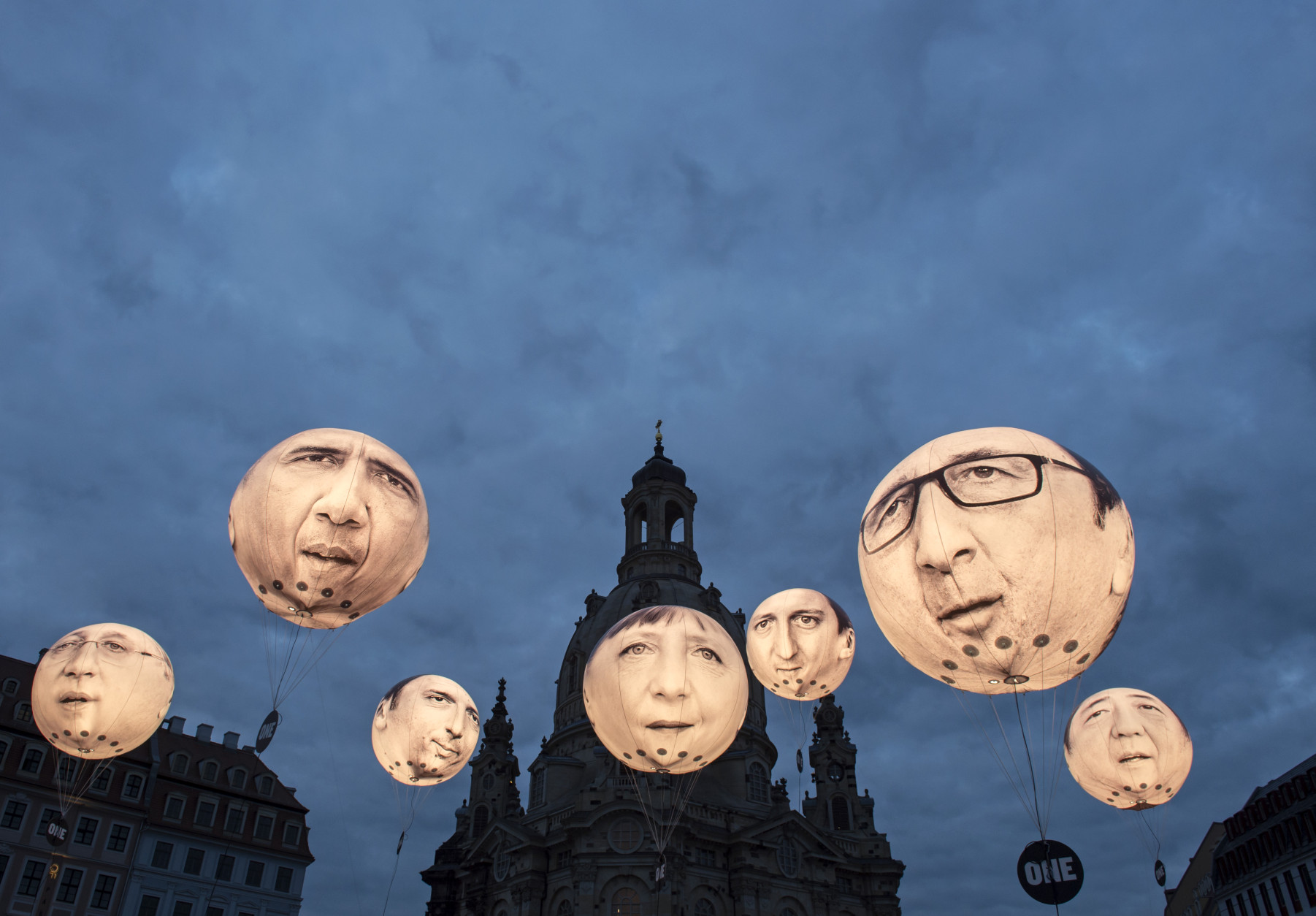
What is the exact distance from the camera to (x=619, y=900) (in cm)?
4294

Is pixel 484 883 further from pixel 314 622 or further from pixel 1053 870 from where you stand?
pixel 1053 870

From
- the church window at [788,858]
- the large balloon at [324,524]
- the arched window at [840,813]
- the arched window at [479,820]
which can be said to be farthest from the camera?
the arched window at [479,820]

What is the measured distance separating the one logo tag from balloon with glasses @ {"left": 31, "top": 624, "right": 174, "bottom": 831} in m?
6.42

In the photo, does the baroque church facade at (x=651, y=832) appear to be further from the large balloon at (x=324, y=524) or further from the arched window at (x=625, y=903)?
the large balloon at (x=324, y=524)

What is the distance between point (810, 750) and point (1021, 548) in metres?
54.6

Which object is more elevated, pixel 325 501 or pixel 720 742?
pixel 325 501

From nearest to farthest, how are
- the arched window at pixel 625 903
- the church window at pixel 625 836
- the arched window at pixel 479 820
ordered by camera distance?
the arched window at pixel 625 903 → the church window at pixel 625 836 → the arched window at pixel 479 820

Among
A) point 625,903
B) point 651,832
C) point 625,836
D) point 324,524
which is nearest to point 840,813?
point 625,836

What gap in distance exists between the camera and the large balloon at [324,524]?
12.2m

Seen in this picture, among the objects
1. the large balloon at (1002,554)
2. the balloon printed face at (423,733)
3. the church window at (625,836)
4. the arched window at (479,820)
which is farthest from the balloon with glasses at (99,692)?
the arched window at (479,820)

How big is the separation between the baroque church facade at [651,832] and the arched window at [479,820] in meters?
0.12

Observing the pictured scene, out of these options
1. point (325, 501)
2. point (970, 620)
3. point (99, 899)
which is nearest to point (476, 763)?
point (99, 899)

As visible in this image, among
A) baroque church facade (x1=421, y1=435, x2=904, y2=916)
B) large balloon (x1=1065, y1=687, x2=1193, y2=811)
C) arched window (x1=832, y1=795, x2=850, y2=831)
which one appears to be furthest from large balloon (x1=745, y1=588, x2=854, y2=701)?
arched window (x1=832, y1=795, x2=850, y2=831)

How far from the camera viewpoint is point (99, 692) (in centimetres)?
1800
